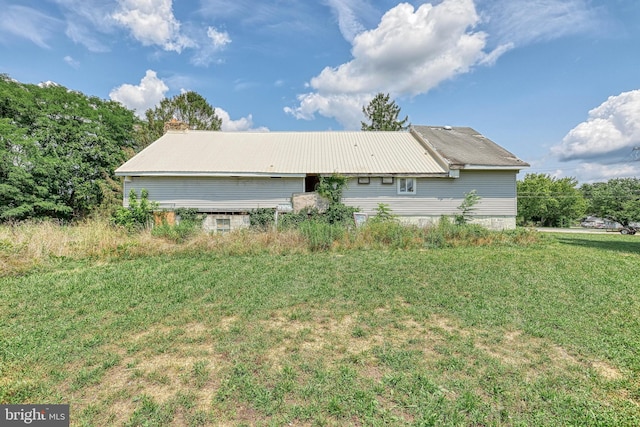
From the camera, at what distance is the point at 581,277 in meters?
5.60

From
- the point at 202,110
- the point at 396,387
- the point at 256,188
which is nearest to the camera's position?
the point at 396,387

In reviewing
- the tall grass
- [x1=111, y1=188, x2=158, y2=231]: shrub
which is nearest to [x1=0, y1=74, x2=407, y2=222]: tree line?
[x1=111, y1=188, x2=158, y2=231]: shrub

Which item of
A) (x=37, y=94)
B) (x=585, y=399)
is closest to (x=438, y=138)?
(x=585, y=399)

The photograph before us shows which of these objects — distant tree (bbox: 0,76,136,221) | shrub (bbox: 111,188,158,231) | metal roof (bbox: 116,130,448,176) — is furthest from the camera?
distant tree (bbox: 0,76,136,221)

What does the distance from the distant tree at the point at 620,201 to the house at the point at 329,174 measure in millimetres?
35778

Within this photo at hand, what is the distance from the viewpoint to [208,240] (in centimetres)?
809

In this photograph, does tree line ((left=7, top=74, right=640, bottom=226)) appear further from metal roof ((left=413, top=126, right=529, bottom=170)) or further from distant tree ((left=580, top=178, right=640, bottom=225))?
distant tree ((left=580, top=178, right=640, bottom=225))

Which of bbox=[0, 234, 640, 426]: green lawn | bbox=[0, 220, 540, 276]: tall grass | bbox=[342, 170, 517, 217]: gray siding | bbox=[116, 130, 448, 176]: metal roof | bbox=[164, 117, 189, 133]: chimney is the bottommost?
bbox=[0, 234, 640, 426]: green lawn

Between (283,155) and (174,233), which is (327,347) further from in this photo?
(283,155)

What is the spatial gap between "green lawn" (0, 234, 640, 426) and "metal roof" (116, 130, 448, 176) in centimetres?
703

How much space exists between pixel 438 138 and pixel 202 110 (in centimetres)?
1996

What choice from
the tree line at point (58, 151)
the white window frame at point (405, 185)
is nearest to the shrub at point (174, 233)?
the tree line at point (58, 151)

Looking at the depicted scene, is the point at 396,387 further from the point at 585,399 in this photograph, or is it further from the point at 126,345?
the point at 126,345

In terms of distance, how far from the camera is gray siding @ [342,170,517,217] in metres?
12.5
